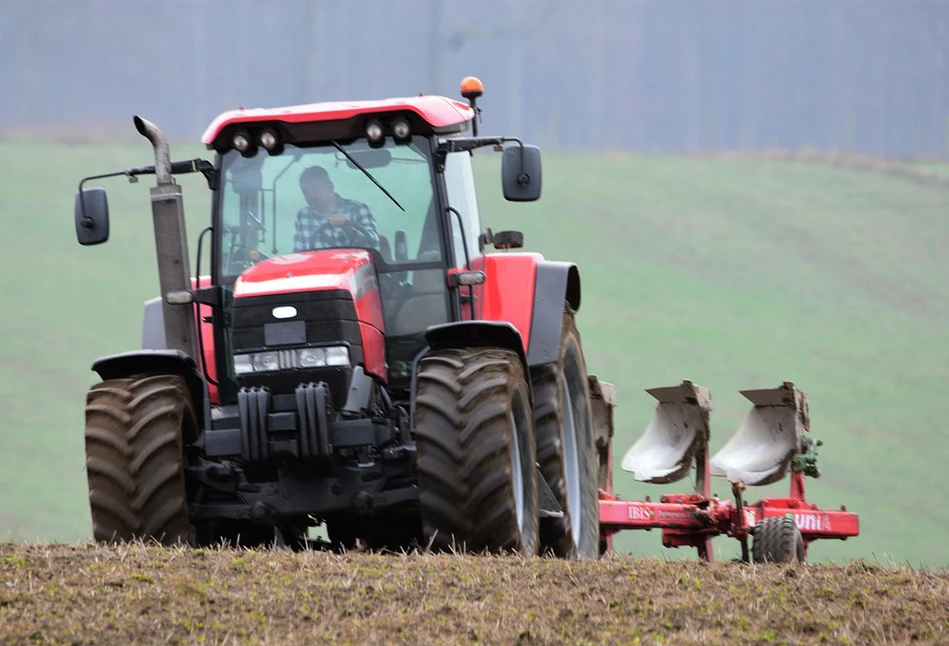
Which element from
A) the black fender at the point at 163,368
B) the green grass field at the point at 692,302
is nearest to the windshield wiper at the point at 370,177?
the black fender at the point at 163,368

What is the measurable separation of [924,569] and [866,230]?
5295 cm

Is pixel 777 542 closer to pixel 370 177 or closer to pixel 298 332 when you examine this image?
pixel 370 177

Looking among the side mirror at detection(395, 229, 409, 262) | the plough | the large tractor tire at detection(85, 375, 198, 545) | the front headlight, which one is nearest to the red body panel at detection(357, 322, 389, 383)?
the front headlight

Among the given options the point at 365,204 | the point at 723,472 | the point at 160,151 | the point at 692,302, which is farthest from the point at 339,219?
the point at 692,302

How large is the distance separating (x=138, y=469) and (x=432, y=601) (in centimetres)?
225

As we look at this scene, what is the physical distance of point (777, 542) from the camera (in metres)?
10.1

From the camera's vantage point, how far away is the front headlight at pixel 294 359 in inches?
Result: 314

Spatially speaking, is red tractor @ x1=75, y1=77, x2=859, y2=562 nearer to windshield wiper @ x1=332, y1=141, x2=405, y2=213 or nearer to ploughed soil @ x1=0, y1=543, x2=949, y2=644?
windshield wiper @ x1=332, y1=141, x2=405, y2=213

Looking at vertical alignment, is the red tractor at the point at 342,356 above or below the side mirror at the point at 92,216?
below

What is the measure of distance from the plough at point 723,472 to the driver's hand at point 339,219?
3139 mm

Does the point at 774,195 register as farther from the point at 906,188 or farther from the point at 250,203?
the point at 250,203

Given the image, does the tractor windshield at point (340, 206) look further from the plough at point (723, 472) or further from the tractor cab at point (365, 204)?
the plough at point (723, 472)

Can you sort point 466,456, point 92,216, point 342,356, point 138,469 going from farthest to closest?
point 92,216
point 342,356
point 138,469
point 466,456

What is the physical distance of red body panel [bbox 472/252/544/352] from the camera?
911cm
